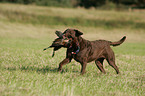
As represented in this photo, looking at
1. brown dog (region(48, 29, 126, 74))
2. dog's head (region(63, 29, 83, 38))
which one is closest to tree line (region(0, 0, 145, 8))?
brown dog (region(48, 29, 126, 74))

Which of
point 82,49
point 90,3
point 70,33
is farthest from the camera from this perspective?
point 90,3

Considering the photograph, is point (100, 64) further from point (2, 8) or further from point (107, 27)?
point (2, 8)

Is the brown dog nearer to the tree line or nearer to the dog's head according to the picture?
the dog's head

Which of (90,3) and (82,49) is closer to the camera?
(82,49)

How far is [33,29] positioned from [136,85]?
75.8ft

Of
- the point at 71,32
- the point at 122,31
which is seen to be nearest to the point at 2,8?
the point at 122,31

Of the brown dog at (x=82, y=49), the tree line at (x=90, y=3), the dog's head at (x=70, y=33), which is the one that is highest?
the dog's head at (x=70, y=33)

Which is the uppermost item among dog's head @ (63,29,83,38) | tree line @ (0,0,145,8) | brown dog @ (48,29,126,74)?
dog's head @ (63,29,83,38)

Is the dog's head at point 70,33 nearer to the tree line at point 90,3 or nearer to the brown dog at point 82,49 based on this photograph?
the brown dog at point 82,49

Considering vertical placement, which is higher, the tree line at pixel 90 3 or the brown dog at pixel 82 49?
the brown dog at pixel 82 49

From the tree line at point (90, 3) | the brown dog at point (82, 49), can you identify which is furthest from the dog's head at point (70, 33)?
the tree line at point (90, 3)

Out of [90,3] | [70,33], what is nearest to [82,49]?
[70,33]

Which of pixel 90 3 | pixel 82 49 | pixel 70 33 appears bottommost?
pixel 90 3

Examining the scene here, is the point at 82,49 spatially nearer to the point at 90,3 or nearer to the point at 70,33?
the point at 70,33
